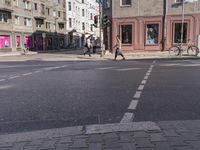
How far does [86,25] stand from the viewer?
267ft

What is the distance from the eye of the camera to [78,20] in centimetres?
7538

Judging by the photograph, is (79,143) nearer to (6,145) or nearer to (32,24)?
(6,145)

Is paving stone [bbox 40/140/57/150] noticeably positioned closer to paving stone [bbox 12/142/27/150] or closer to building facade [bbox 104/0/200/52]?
paving stone [bbox 12/142/27/150]

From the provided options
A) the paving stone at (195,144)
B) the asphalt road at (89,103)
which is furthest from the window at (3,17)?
the paving stone at (195,144)

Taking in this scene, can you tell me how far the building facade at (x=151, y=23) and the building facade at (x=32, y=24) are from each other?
18134mm

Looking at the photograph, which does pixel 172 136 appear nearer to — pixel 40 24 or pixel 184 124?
pixel 184 124

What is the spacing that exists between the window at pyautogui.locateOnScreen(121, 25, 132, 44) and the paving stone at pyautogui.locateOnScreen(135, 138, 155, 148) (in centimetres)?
2527

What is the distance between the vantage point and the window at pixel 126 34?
1143 inches

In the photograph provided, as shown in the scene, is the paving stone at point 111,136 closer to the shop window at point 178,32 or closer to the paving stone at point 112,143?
the paving stone at point 112,143

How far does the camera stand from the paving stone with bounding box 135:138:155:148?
157 inches

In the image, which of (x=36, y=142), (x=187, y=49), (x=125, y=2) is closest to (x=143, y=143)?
(x=36, y=142)

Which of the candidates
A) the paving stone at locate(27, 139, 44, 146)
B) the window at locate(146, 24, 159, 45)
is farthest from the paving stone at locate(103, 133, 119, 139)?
the window at locate(146, 24, 159, 45)

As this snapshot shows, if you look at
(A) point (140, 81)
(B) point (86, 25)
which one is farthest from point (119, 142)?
(B) point (86, 25)

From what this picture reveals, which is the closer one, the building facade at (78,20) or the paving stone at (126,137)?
the paving stone at (126,137)
